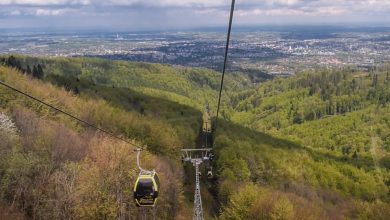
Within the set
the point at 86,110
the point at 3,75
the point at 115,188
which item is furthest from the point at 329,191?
the point at 3,75

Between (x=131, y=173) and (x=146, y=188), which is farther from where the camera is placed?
(x=131, y=173)

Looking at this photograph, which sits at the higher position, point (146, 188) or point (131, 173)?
point (146, 188)

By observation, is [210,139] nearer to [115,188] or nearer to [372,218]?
[372,218]

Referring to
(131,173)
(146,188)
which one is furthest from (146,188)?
(131,173)

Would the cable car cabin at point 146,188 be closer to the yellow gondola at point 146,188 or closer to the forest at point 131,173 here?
the yellow gondola at point 146,188

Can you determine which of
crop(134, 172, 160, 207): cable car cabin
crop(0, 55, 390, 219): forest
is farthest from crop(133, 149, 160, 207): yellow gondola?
crop(0, 55, 390, 219): forest

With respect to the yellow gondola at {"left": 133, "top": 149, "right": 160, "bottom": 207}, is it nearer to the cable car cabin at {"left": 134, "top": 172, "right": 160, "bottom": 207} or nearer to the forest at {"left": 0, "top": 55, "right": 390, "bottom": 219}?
the cable car cabin at {"left": 134, "top": 172, "right": 160, "bottom": 207}

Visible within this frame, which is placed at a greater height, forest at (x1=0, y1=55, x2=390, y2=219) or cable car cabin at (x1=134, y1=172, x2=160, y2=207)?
cable car cabin at (x1=134, y1=172, x2=160, y2=207)

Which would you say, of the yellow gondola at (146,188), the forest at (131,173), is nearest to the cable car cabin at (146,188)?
the yellow gondola at (146,188)

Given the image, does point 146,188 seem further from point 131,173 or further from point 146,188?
point 131,173

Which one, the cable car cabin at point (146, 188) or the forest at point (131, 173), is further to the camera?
the forest at point (131, 173)

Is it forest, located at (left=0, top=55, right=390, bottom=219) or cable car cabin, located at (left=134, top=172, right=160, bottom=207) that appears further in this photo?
forest, located at (left=0, top=55, right=390, bottom=219)

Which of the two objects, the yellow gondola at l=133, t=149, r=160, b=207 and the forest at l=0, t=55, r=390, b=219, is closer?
the yellow gondola at l=133, t=149, r=160, b=207
